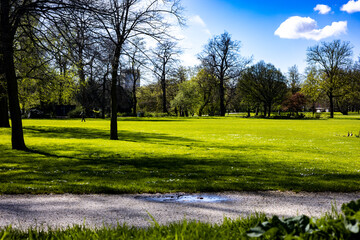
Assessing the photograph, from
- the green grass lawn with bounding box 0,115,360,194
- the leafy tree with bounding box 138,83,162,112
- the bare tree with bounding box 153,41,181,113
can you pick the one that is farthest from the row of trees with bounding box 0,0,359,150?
the leafy tree with bounding box 138,83,162,112

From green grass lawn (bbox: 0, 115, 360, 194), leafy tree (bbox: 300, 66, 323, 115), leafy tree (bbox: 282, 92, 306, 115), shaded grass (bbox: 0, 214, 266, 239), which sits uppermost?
leafy tree (bbox: 300, 66, 323, 115)

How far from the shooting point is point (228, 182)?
7559 mm

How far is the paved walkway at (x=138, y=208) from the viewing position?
4.71 metres

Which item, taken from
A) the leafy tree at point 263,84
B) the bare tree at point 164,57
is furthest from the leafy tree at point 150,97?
the bare tree at point 164,57

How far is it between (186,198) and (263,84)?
69523mm

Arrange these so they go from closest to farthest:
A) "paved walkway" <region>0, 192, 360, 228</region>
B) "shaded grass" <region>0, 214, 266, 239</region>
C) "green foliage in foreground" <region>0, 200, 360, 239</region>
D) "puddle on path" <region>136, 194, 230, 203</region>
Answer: "green foliage in foreground" <region>0, 200, 360, 239</region> → "shaded grass" <region>0, 214, 266, 239</region> → "paved walkway" <region>0, 192, 360, 228</region> → "puddle on path" <region>136, 194, 230, 203</region>

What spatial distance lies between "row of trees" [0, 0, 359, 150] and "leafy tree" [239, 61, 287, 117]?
0.87 ft

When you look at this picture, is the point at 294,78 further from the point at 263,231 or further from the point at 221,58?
the point at 263,231

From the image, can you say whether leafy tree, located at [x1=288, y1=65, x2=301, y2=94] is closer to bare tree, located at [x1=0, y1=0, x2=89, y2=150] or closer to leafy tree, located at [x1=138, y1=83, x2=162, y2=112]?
leafy tree, located at [x1=138, y1=83, x2=162, y2=112]

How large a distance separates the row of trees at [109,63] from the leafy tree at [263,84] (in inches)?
10.4

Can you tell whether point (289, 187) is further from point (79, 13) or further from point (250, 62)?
point (250, 62)

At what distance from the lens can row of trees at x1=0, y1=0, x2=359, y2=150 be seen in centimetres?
1009

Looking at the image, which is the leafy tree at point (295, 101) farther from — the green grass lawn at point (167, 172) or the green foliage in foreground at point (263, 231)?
the green foliage in foreground at point (263, 231)

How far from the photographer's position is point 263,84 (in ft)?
233
